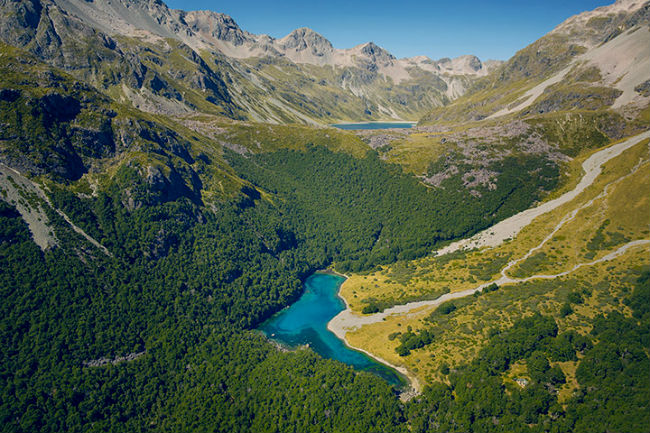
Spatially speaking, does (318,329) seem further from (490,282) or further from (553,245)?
(553,245)

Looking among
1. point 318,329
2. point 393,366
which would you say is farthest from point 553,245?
point 318,329

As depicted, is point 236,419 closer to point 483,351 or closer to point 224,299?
point 224,299

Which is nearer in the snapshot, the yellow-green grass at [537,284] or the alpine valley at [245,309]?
the alpine valley at [245,309]

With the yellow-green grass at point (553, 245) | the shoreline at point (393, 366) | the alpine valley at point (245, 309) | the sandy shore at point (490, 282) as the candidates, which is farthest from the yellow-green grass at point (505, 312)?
the yellow-green grass at point (553, 245)

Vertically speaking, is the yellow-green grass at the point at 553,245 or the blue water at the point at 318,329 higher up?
the yellow-green grass at the point at 553,245

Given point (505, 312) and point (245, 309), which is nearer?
point (505, 312)

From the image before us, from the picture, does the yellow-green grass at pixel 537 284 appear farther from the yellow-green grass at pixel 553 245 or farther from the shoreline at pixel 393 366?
the shoreline at pixel 393 366

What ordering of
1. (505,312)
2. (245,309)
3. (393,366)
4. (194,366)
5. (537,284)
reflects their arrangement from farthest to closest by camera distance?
(245,309) → (537,284) → (393,366) → (505,312) → (194,366)

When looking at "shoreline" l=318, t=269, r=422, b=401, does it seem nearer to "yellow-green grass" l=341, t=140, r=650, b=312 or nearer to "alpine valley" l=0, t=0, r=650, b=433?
"alpine valley" l=0, t=0, r=650, b=433
